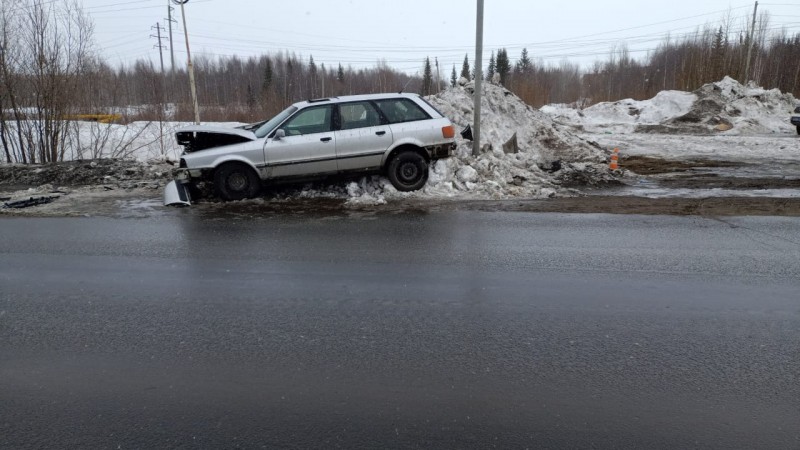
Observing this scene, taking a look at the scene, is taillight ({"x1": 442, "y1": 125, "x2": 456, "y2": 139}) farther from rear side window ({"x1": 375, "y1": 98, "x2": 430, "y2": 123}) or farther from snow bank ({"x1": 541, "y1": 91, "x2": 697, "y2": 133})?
snow bank ({"x1": 541, "y1": 91, "x2": 697, "y2": 133})

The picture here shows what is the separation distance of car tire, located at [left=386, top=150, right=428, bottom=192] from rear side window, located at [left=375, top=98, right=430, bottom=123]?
0.68 m

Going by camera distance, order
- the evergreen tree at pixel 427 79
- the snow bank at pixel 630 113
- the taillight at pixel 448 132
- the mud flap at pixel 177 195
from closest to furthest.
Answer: the mud flap at pixel 177 195
the taillight at pixel 448 132
the snow bank at pixel 630 113
the evergreen tree at pixel 427 79

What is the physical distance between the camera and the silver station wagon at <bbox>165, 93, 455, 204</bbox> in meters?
9.72

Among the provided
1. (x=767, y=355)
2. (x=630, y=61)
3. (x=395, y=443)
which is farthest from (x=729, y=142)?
(x=630, y=61)

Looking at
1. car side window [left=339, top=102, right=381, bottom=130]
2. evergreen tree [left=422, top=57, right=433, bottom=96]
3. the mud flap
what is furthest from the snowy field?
evergreen tree [left=422, top=57, right=433, bottom=96]

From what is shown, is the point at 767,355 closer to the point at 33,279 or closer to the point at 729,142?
the point at 33,279

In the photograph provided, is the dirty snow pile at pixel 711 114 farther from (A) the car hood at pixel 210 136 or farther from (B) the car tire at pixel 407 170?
(A) the car hood at pixel 210 136

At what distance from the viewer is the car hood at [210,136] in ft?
32.0

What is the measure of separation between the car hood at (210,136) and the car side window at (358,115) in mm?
1718

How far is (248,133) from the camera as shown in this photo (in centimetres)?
986

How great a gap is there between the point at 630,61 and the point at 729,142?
273ft

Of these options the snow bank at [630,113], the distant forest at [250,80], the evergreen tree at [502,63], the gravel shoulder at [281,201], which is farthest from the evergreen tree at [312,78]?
the gravel shoulder at [281,201]

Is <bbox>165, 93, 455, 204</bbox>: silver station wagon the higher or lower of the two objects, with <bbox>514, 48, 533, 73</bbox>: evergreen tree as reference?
lower

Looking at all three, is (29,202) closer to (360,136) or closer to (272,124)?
(272,124)
